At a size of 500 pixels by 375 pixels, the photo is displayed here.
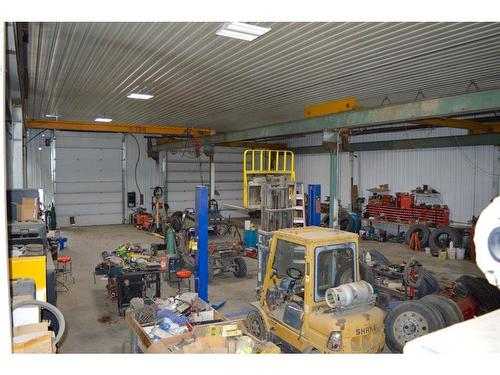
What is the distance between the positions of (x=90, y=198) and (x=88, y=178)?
1.02 m

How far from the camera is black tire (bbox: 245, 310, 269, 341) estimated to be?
5898mm

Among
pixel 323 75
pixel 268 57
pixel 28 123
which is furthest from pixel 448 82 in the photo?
pixel 28 123

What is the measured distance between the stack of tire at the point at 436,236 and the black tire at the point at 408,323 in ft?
27.8

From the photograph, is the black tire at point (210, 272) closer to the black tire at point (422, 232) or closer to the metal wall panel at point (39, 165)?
the black tire at point (422, 232)

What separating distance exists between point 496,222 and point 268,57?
522 centimetres

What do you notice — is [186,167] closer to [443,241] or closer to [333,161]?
[443,241]

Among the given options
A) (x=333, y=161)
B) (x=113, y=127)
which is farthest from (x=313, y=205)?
(x=113, y=127)

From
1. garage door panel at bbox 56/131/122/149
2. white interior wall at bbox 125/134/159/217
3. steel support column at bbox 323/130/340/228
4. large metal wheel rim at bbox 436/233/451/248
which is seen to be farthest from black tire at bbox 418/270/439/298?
garage door panel at bbox 56/131/122/149

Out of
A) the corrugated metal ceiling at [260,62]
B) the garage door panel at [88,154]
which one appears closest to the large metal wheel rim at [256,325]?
the corrugated metal ceiling at [260,62]

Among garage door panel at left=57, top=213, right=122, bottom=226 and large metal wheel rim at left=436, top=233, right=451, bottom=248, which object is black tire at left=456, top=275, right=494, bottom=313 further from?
garage door panel at left=57, top=213, right=122, bottom=226

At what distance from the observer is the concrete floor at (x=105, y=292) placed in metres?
6.97

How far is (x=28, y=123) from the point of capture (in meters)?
15.0
